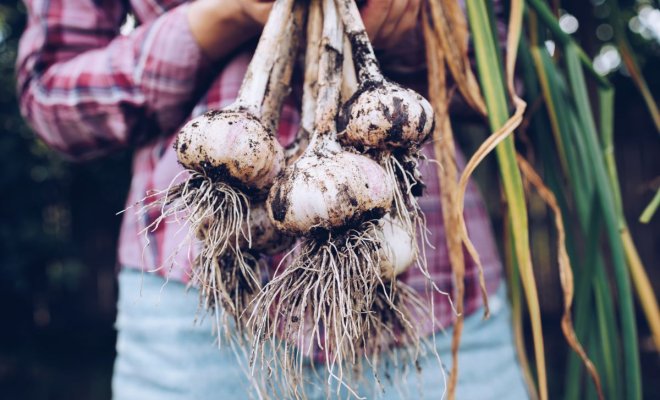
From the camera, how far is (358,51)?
0.48m

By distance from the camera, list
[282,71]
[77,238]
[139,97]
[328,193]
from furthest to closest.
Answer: [77,238]
[139,97]
[282,71]
[328,193]

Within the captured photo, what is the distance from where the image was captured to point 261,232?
0.50 meters

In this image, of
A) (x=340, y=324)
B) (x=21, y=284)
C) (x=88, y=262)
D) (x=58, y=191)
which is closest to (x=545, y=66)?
(x=340, y=324)

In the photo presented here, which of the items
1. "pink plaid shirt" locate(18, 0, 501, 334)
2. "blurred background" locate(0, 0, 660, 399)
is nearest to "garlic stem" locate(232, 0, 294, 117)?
"pink plaid shirt" locate(18, 0, 501, 334)

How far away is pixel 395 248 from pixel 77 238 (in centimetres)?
339

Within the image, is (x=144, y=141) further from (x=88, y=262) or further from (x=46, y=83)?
(x=88, y=262)

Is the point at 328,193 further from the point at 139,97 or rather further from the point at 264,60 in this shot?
the point at 139,97

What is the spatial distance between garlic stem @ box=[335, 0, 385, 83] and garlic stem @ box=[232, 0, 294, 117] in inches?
2.0

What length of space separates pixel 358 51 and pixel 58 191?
3.04 m

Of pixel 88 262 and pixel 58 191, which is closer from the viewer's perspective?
pixel 58 191

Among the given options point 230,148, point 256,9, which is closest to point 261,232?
point 230,148

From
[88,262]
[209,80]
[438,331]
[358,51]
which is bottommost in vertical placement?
[88,262]

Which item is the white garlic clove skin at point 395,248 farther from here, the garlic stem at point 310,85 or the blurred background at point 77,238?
the blurred background at point 77,238

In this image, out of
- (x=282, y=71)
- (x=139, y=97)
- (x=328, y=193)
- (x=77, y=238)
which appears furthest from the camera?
(x=77, y=238)
